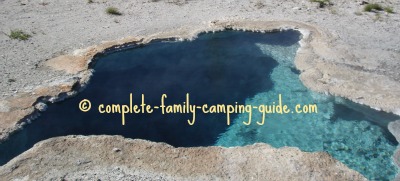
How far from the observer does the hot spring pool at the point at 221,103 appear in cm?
984

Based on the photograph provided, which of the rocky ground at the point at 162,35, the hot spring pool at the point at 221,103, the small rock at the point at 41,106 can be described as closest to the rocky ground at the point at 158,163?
the rocky ground at the point at 162,35

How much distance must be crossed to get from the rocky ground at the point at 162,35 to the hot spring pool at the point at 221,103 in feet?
1.41

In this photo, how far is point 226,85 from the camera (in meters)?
12.1

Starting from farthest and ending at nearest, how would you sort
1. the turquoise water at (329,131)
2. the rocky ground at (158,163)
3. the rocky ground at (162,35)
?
the rocky ground at (162,35) < the turquoise water at (329,131) < the rocky ground at (158,163)

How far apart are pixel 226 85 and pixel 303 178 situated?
439 centimetres

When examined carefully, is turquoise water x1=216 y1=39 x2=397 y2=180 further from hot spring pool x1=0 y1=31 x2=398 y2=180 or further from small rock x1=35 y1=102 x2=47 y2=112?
small rock x1=35 y1=102 x2=47 y2=112

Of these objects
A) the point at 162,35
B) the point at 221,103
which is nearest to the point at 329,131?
the point at 221,103

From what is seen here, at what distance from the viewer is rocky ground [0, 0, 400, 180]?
405 inches

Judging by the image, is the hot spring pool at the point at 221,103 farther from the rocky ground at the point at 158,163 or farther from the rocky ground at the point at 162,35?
the rocky ground at the point at 158,163

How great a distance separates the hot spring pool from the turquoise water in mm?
22

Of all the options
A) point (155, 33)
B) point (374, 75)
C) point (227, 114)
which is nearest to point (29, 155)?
point (227, 114)

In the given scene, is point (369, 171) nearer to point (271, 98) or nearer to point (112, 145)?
point (271, 98)

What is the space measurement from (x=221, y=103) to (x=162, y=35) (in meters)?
4.01

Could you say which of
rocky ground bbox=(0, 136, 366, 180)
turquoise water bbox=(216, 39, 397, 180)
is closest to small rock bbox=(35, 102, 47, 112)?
rocky ground bbox=(0, 136, 366, 180)
